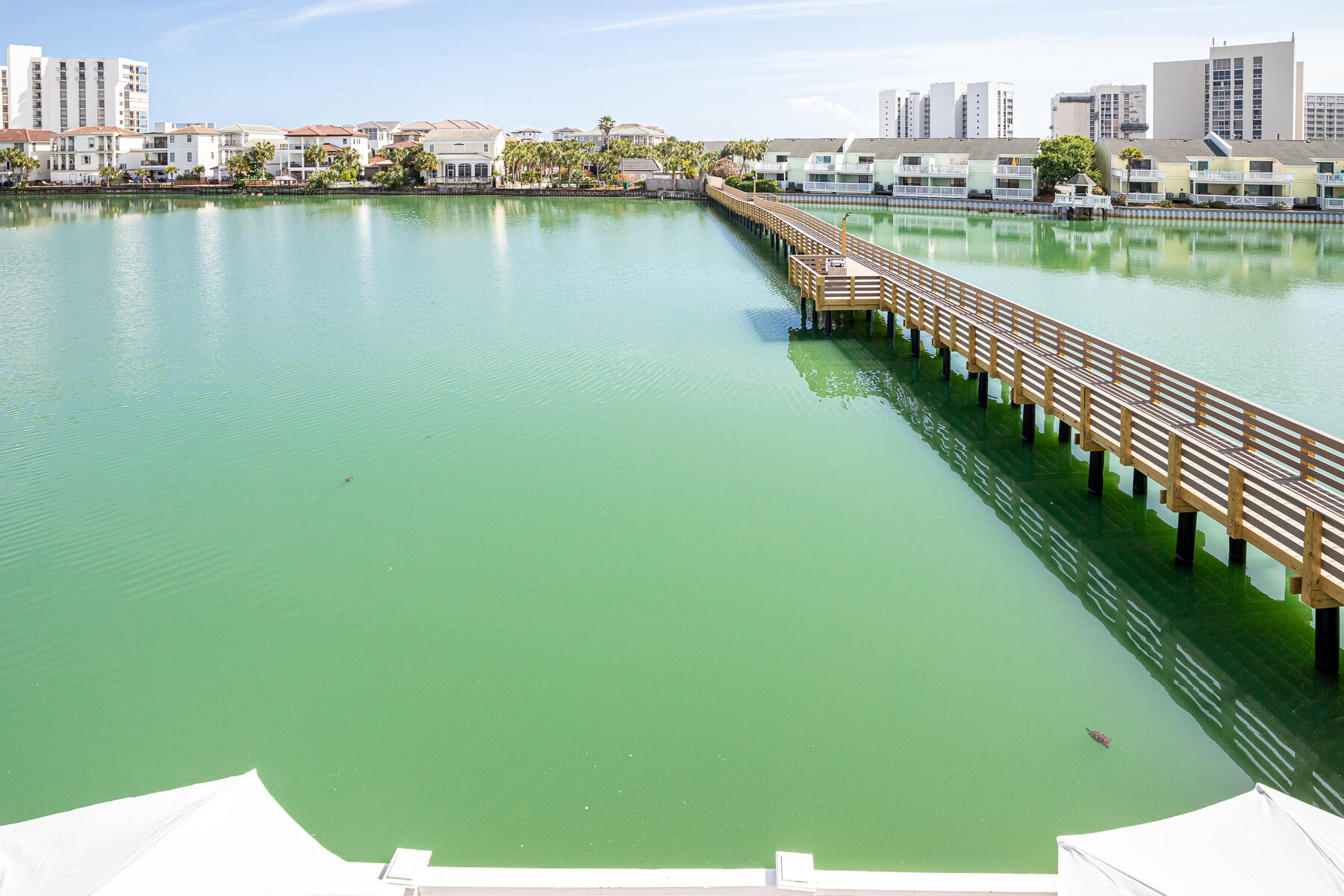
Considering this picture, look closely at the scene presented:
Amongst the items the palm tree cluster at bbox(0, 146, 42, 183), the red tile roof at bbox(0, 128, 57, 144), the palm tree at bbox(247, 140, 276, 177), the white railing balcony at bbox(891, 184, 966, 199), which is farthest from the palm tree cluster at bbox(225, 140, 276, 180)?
the white railing balcony at bbox(891, 184, 966, 199)

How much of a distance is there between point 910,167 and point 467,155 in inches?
2326

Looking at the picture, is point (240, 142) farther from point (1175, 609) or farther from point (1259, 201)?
point (1175, 609)

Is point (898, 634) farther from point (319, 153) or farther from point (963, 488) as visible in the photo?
point (319, 153)

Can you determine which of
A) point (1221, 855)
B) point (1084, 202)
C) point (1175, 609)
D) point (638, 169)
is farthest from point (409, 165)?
point (1221, 855)

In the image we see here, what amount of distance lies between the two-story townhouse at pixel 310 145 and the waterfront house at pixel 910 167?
62.1 m

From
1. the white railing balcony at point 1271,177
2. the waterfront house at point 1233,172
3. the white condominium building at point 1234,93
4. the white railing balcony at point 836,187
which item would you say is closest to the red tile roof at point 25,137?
the white railing balcony at point 836,187

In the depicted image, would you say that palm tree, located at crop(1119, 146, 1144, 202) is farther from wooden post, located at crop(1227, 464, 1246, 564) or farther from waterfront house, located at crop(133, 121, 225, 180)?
waterfront house, located at crop(133, 121, 225, 180)

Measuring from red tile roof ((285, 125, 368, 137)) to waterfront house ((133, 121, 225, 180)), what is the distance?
10.4 metres

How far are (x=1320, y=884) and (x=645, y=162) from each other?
139 metres

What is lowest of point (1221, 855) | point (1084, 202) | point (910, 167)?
point (1221, 855)

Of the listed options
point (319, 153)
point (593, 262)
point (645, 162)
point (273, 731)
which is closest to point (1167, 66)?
point (645, 162)

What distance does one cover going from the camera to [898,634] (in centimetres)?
1080

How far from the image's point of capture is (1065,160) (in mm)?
92000

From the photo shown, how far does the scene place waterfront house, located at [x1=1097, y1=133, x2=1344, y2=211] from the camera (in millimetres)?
85125
